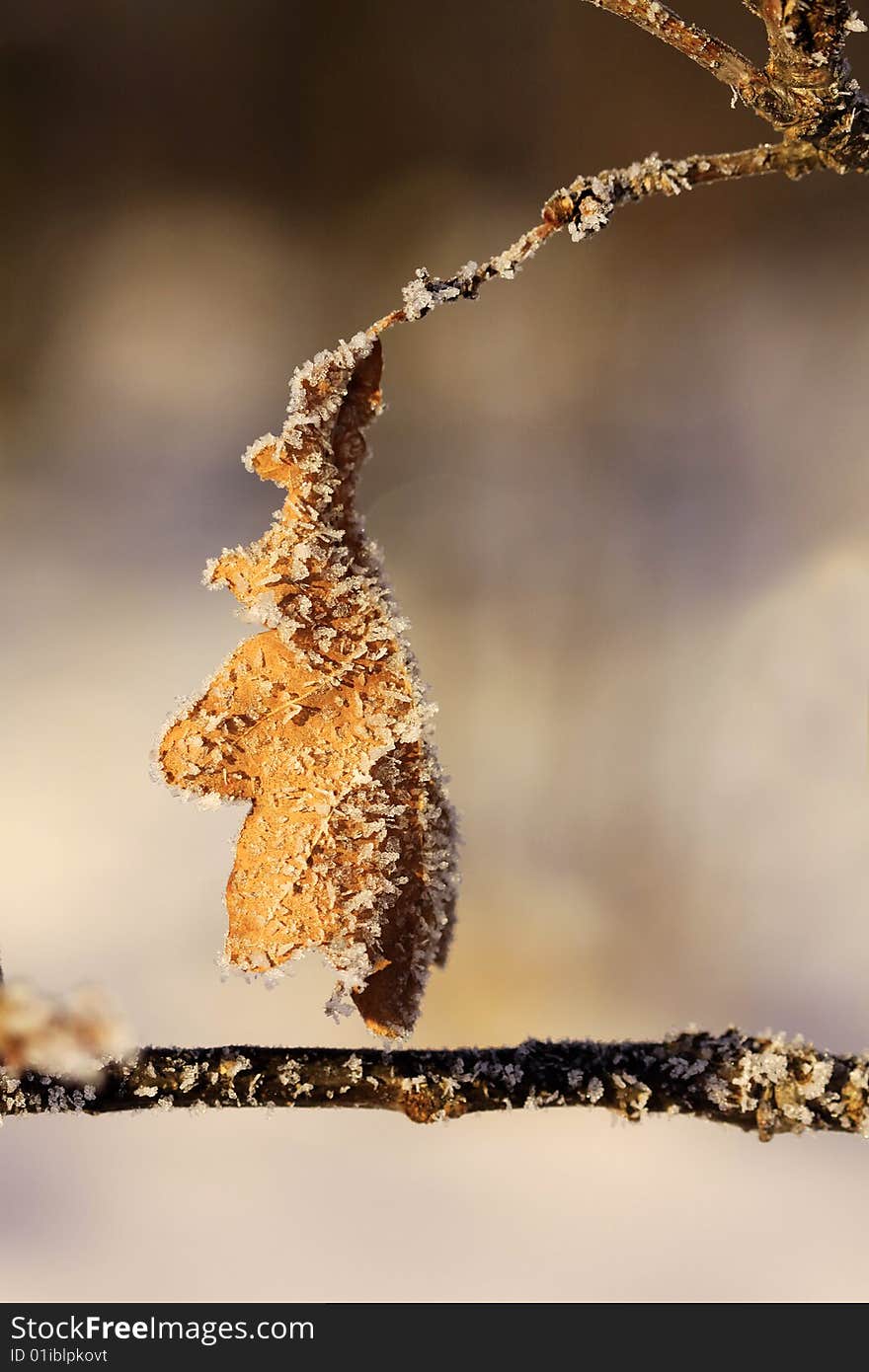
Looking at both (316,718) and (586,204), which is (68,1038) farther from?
(586,204)

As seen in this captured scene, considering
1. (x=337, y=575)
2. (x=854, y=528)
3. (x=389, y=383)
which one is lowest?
(x=337, y=575)

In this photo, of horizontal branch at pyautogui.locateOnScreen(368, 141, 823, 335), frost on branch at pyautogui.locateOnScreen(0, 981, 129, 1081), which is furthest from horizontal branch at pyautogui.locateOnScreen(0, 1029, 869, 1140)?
horizontal branch at pyautogui.locateOnScreen(368, 141, 823, 335)

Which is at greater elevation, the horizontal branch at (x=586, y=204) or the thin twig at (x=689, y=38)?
the thin twig at (x=689, y=38)

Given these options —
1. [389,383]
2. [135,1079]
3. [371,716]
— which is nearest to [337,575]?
[371,716]

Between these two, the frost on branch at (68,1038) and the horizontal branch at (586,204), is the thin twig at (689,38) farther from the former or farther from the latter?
the frost on branch at (68,1038)

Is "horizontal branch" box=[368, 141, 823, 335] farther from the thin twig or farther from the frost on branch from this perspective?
the frost on branch

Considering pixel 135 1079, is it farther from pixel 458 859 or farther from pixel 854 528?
pixel 854 528

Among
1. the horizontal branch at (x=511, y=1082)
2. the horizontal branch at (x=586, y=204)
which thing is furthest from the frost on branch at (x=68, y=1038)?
the horizontal branch at (x=586, y=204)

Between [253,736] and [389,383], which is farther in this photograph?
[389,383]
